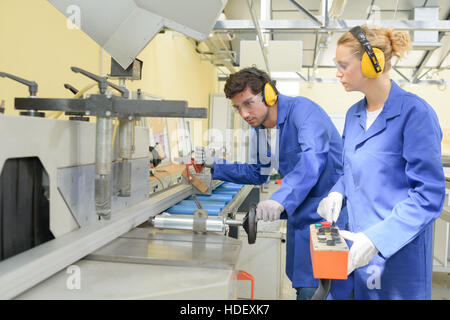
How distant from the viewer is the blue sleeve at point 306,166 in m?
1.39

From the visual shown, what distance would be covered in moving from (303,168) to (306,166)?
0.6 inches

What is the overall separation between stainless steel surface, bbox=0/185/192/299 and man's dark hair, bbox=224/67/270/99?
66 centimetres

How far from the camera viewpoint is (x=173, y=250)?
1.07 m

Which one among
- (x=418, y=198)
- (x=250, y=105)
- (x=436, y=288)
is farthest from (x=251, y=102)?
(x=436, y=288)

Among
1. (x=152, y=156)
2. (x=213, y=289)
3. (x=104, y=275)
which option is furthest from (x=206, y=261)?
(x=152, y=156)

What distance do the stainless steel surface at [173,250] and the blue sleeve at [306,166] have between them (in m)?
0.31

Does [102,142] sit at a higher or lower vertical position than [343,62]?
lower

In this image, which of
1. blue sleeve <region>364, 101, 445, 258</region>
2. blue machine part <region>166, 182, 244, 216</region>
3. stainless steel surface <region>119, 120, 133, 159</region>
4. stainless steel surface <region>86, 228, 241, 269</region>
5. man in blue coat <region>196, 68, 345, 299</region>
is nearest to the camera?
stainless steel surface <region>86, 228, 241, 269</region>

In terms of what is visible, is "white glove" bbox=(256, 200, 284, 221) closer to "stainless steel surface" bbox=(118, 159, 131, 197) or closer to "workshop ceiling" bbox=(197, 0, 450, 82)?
"stainless steel surface" bbox=(118, 159, 131, 197)

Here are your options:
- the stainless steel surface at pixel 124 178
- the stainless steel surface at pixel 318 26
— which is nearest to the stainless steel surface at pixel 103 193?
the stainless steel surface at pixel 124 178

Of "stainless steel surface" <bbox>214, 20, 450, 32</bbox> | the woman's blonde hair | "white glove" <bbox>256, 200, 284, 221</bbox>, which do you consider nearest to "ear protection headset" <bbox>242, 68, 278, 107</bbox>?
the woman's blonde hair

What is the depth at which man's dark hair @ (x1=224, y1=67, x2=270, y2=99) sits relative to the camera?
1.64 m

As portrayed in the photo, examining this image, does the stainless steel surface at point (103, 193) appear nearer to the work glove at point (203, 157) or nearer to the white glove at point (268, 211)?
the white glove at point (268, 211)

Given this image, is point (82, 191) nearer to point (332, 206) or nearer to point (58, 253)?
point (58, 253)
